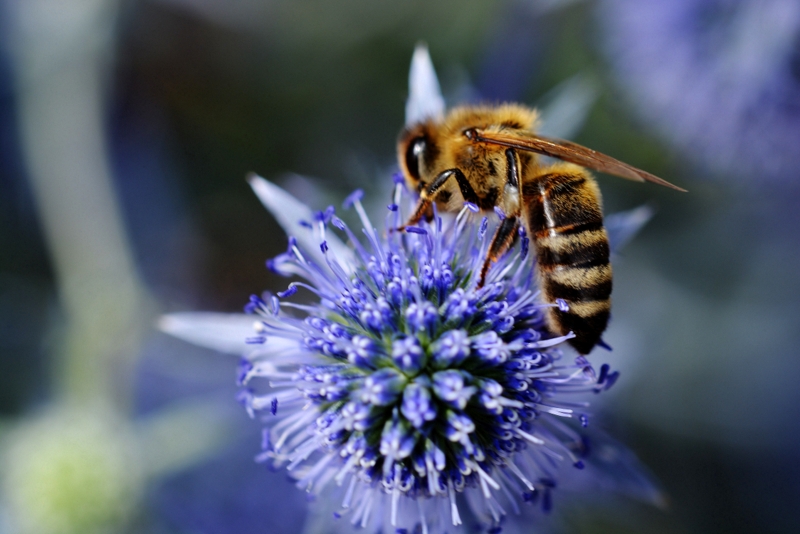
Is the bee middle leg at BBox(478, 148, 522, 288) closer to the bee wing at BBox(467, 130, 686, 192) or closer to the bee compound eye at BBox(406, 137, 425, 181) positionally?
the bee wing at BBox(467, 130, 686, 192)

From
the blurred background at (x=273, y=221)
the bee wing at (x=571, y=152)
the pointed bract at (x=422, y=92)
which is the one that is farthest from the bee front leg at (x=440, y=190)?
the blurred background at (x=273, y=221)

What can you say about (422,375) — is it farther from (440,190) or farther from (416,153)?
(416,153)

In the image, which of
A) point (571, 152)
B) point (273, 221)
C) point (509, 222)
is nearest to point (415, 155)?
point (509, 222)

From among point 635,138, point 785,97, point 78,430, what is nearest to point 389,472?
point 78,430

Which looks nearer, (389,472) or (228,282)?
(389,472)

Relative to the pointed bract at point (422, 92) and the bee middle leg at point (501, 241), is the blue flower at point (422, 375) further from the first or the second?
the pointed bract at point (422, 92)

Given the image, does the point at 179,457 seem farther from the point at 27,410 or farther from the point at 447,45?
the point at 447,45
